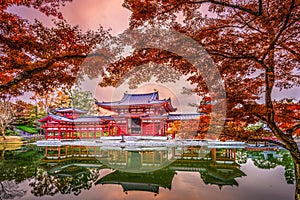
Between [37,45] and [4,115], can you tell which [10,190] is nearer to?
[37,45]

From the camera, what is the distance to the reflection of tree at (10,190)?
5.14m

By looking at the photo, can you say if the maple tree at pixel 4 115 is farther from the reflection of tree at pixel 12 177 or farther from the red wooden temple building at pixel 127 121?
the reflection of tree at pixel 12 177

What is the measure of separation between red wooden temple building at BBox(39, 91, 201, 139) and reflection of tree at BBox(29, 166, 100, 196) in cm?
1187

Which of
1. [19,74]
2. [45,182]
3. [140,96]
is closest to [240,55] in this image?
[19,74]

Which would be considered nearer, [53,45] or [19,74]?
[53,45]

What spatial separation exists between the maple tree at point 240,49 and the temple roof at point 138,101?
16.1 metres

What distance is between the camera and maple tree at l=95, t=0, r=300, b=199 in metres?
2.36

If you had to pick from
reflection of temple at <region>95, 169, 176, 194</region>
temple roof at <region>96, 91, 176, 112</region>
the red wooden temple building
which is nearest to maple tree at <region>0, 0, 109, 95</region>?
reflection of temple at <region>95, 169, 176, 194</region>

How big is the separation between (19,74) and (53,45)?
1.19 m

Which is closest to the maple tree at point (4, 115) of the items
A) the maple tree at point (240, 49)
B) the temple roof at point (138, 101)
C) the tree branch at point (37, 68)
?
the temple roof at point (138, 101)

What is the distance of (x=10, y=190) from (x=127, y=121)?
48.9 ft

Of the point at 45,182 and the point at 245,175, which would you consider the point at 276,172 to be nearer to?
the point at 245,175

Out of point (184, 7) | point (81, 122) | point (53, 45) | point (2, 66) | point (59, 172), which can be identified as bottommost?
point (59, 172)

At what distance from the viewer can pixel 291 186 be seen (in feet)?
19.0
